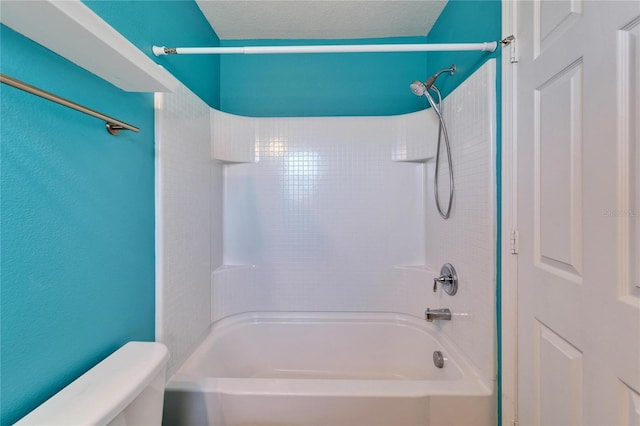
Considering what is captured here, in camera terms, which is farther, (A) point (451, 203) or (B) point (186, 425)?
(A) point (451, 203)

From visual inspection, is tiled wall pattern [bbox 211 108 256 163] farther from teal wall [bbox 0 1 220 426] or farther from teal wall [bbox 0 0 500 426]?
teal wall [bbox 0 1 220 426]

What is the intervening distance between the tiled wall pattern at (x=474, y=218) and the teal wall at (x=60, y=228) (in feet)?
4.75

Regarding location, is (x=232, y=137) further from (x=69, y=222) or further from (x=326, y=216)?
(x=69, y=222)

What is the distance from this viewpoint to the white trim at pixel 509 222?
3.64 ft

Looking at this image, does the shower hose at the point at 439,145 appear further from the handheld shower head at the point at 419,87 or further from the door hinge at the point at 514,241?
the door hinge at the point at 514,241

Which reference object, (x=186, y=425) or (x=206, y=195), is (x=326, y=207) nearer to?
(x=206, y=195)

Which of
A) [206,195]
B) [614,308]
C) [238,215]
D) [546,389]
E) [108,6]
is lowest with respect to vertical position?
[546,389]

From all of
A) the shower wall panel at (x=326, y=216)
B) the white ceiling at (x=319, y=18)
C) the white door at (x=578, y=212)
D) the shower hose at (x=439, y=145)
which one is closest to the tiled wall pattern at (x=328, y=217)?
the shower wall panel at (x=326, y=216)

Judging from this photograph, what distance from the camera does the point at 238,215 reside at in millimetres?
2068

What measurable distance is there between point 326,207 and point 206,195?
0.80 m

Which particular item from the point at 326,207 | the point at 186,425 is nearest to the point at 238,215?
the point at 326,207

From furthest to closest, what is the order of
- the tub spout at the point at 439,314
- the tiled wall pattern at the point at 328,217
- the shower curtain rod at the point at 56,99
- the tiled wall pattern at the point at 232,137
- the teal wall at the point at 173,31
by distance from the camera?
the tiled wall pattern at the point at 328,217
the tiled wall pattern at the point at 232,137
the tub spout at the point at 439,314
the teal wall at the point at 173,31
the shower curtain rod at the point at 56,99

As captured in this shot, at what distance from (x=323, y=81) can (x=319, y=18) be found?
0.39 m

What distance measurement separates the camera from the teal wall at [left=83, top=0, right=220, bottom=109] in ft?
3.39
